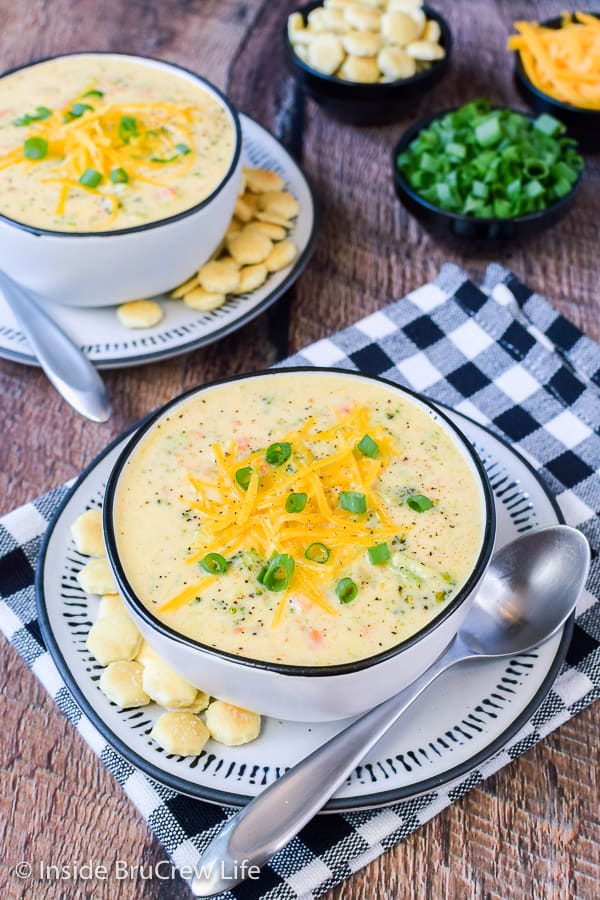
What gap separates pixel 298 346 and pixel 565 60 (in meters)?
1.13

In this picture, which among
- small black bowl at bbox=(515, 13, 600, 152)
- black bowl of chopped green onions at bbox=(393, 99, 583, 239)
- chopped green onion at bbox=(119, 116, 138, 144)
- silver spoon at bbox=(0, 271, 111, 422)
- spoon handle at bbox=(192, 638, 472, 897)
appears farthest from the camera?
small black bowl at bbox=(515, 13, 600, 152)

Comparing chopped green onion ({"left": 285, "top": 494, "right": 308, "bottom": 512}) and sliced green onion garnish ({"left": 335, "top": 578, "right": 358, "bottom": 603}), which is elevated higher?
chopped green onion ({"left": 285, "top": 494, "right": 308, "bottom": 512})

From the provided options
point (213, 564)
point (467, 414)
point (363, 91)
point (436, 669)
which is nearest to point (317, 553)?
point (213, 564)

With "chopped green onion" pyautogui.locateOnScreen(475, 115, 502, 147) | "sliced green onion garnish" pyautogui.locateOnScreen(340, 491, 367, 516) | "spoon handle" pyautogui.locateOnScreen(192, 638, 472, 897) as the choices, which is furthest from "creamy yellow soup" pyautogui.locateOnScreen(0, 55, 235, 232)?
"spoon handle" pyautogui.locateOnScreen(192, 638, 472, 897)

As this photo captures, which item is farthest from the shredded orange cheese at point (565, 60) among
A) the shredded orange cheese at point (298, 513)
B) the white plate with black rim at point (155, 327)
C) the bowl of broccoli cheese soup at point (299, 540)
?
the shredded orange cheese at point (298, 513)

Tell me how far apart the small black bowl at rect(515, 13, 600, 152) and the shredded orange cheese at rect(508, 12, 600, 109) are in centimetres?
2

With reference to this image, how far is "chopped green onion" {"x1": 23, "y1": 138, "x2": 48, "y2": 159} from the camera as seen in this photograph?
208cm

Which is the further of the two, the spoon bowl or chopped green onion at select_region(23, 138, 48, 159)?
chopped green onion at select_region(23, 138, 48, 159)

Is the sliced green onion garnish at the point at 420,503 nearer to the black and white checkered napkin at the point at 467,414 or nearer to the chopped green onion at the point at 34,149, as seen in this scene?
the black and white checkered napkin at the point at 467,414

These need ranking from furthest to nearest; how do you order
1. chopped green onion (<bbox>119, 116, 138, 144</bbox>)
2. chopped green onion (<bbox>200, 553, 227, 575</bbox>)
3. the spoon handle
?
chopped green onion (<bbox>119, 116, 138, 144</bbox>), chopped green onion (<bbox>200, 553, 227, 575</bbox>), the spoon handle

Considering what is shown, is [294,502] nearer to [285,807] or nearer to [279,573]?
[279,573]

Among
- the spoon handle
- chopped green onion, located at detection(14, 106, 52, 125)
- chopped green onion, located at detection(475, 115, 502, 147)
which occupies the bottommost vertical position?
chopped green onion, located at detection(475, 115, 502, 147)

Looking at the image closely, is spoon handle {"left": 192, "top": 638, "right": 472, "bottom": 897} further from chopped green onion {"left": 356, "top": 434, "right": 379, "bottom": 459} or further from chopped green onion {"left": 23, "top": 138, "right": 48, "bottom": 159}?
chopped green onion {"left": 23, "top": 138, "right": 48, "bottom": 159}

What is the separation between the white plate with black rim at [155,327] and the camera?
201 cm
